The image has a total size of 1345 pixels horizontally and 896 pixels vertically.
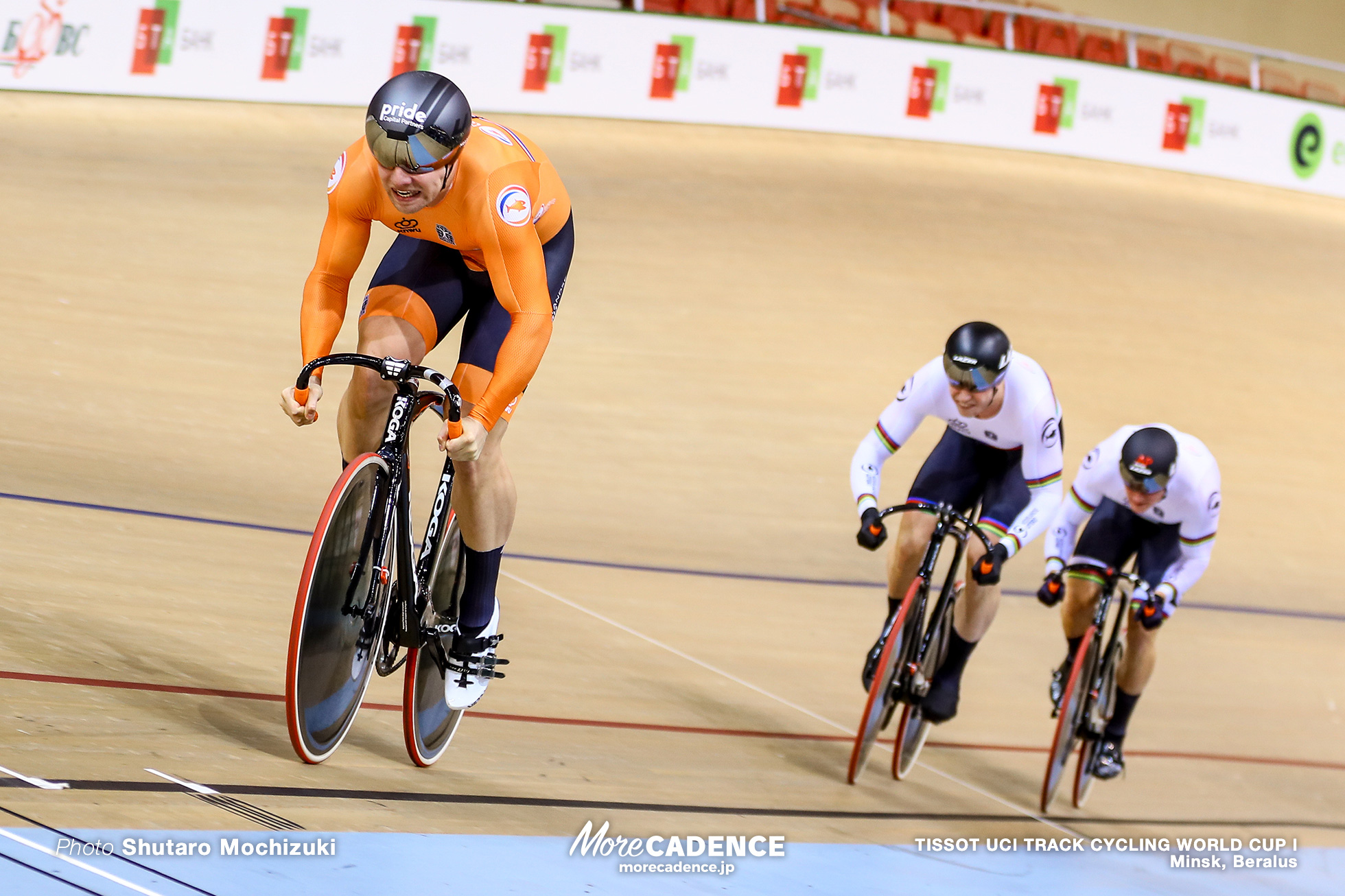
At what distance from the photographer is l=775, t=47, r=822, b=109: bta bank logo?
415 inches

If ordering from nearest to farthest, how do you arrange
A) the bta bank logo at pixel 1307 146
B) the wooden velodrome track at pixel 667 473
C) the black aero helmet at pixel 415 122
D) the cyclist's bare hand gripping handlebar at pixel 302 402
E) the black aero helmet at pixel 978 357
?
the black aero helmet at pixel 415 122
the cyclist's bare hand gripping handlebar at pixel 302 402
the wooden velodrome track at pixel 667 473
the black aero helmet at pixel 978 357
the bta bank logo at pixel 1307 146

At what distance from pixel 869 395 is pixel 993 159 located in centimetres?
482

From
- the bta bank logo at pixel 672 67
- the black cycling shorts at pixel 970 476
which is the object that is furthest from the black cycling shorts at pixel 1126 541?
the bta bank logo at pixel 672 67

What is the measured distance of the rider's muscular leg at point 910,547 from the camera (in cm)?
369

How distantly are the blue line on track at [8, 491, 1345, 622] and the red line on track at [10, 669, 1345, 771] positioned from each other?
1.06 meters

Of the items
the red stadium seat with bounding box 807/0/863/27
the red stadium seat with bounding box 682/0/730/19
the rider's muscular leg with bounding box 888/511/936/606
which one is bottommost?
the rider's muscular leg with bounding box 888/511/936/606

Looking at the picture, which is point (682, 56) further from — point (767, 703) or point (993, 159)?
point (767, 703)

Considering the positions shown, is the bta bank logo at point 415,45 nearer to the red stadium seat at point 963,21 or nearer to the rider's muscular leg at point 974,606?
the red stadium seat at point 963,21

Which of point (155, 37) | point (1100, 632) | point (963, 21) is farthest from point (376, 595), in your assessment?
point (963, 21)

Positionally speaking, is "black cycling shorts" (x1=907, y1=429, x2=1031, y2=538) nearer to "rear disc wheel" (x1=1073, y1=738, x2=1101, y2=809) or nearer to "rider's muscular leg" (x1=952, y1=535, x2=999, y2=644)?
"rider's muscular leg" (x1=952, y1=535, x2=999, y2=644)

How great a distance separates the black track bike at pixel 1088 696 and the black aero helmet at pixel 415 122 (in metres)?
2.42

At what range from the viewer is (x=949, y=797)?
3703 millimetres

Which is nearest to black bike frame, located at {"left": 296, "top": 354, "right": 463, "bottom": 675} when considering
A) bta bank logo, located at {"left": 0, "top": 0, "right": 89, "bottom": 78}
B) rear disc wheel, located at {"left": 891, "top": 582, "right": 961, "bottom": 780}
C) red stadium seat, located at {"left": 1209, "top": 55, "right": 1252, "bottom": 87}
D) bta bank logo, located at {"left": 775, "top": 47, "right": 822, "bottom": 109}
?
rear disc wheel, located at {"left": 891, "top": 582, "right": 961, "bottom": 780}

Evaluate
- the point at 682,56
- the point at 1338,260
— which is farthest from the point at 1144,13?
the point at 682,56
